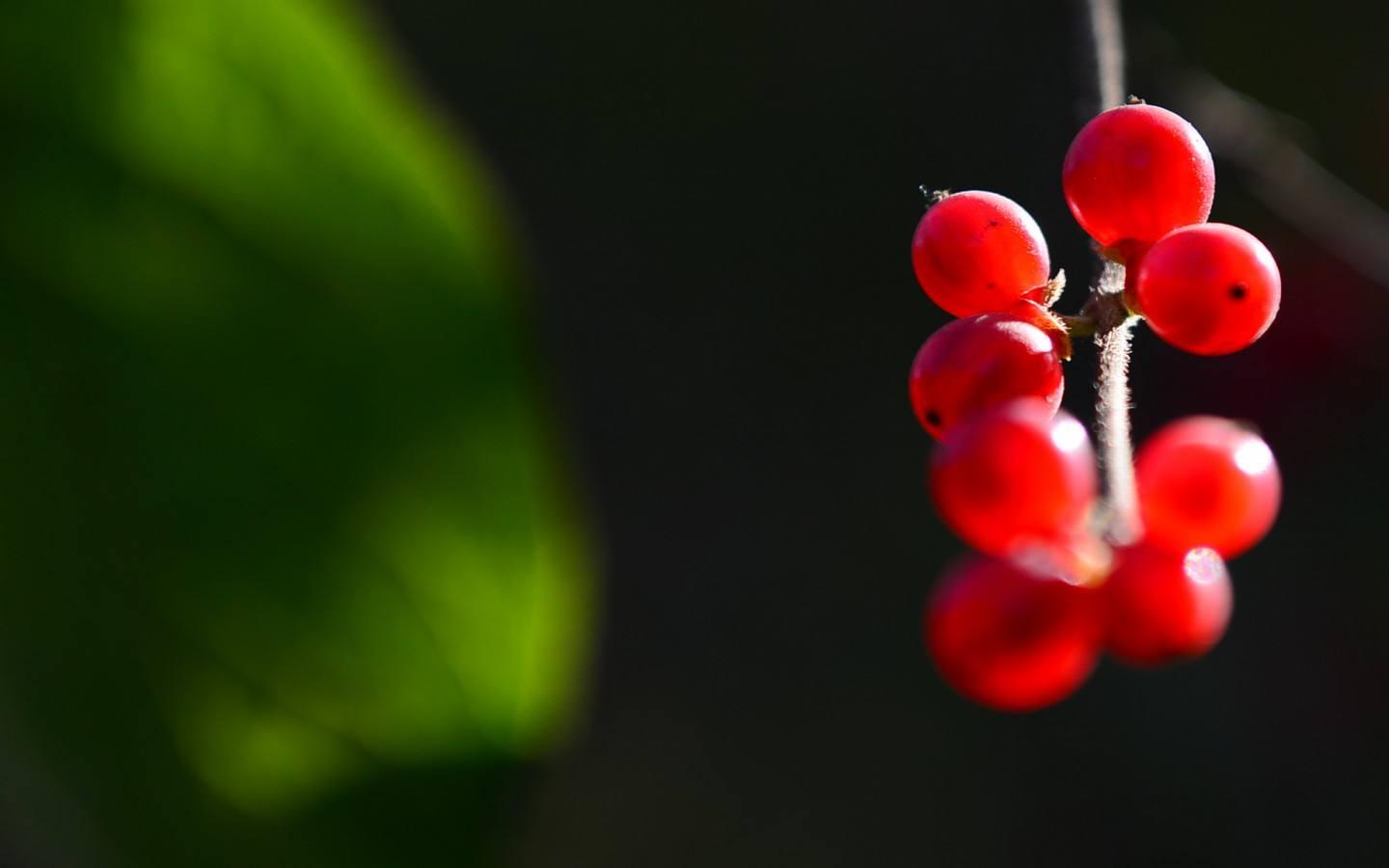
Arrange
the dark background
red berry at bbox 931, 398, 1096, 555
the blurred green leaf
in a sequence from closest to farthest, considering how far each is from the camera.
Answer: red berry at bbox 931, 398, 1096, 555
the blurred green leaf
the dark background

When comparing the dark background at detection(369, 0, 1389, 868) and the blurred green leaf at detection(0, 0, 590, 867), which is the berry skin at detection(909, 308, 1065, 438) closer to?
the blurred green leaf at detection(0, 0, 590, 867)

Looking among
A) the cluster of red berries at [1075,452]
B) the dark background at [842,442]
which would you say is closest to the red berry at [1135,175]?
the cluster of red berries at [1075,452]

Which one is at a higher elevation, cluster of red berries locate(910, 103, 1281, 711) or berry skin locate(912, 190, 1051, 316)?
berry skin locate(912, 190, 1051, 316)

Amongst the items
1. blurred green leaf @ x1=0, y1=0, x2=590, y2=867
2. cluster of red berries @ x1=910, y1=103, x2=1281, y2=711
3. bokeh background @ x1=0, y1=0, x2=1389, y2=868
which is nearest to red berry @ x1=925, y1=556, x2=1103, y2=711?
cluster of red berries @ x1=910, y1=103, x2=1281, y2=711

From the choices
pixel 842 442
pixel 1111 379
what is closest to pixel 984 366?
pixel 1111 379

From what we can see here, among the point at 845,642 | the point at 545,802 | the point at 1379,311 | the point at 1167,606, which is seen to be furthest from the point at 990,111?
the point at 1167,606

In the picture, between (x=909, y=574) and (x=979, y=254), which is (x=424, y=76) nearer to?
(x=909, y=574)
